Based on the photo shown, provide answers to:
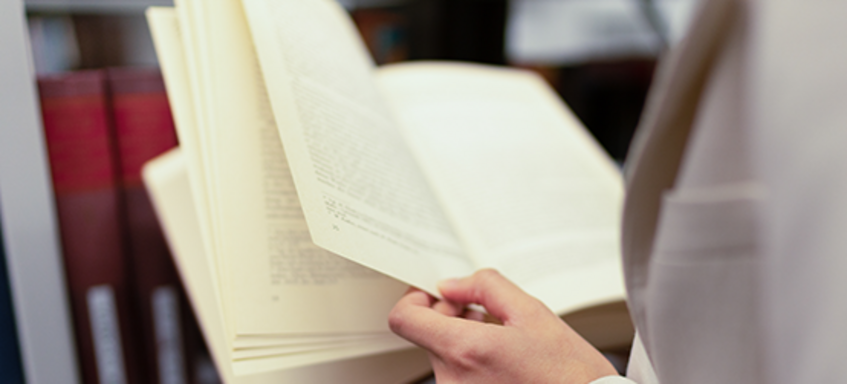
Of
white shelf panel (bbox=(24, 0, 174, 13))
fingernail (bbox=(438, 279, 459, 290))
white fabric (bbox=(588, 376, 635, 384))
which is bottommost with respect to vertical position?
white fabric (bbox=(588, 376, 635, 384))

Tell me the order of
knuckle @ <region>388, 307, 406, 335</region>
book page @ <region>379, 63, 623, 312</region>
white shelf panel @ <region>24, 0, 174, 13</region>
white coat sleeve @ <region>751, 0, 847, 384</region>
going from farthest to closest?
white shelf panel @ <region>24, 0, 174, 13</region>
book page @ <region>379, 63, 623, 312</region>
knuckle @ <region>388, 307, 406, 335</region>
white coat sleeve @ <region>751, 0, 847, 384</region>

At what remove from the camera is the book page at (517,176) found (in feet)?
1.26

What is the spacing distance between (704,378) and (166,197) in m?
0.37

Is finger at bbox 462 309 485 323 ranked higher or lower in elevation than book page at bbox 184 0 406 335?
lower

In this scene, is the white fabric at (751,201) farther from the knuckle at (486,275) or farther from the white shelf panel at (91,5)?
the white shelf panel at (91,5)

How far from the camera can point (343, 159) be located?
12.2 inches

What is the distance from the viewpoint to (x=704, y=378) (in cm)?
24

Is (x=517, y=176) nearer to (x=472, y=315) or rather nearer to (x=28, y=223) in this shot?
(x=472, y=315)

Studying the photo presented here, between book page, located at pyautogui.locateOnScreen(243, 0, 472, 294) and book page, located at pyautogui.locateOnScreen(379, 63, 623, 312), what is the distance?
5 centimetres

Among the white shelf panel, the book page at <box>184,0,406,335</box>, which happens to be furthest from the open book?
the white shelf panel

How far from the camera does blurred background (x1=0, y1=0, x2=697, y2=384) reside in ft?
1.17

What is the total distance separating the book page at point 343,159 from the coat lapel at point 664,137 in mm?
110

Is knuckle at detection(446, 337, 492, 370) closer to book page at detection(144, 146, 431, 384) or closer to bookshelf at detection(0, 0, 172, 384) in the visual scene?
book page at detection(144, 146, 431, 384)

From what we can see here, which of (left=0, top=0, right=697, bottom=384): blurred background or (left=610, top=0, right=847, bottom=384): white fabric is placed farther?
(left=0, top=0, right=697, bottom=384): blurred background
